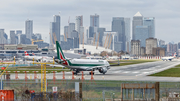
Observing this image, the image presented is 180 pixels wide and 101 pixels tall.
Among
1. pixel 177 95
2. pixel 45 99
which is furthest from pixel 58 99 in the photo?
pixel 177 95

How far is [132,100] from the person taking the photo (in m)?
36.2

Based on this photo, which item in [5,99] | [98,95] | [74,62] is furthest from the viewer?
[74,62]

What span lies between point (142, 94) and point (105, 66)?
49.8 meters

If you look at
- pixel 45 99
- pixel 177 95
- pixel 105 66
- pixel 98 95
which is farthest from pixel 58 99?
pixel 105 66

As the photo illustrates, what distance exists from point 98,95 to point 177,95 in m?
10.6

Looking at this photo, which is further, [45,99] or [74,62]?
[74,62]

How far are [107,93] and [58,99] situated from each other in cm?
839

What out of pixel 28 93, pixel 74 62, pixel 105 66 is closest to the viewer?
pixel 28 93

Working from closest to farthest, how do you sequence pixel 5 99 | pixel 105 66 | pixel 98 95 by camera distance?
pixel 5 99
pixel 98 95
pixel 105 66

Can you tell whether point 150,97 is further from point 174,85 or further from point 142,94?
point 174,85

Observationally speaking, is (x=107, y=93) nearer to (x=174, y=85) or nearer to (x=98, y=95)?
(x=98, y=95)

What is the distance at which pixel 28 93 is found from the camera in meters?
38.7

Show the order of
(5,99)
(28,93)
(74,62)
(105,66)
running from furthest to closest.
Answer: (105,66)
(74,62)
(28,93)
(5,99)

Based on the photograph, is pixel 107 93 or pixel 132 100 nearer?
pixel 132 100
